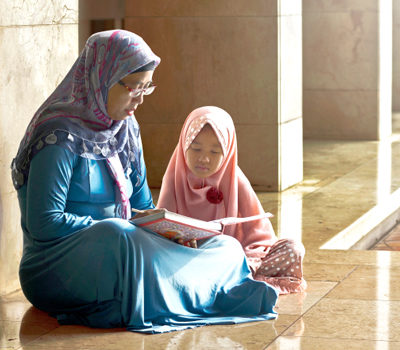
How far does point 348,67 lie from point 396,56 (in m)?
4.53

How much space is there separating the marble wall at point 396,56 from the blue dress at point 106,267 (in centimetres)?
1232

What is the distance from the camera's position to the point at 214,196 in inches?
201

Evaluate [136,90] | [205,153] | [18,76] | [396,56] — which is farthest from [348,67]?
[136,90]

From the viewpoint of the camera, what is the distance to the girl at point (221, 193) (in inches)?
194

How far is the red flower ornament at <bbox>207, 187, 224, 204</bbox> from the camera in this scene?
512 cm

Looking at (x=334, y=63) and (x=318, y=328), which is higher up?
(x=334, y=63)

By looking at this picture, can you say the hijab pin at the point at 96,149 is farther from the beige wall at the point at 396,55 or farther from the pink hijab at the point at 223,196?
the beige wall at the point at 396,55

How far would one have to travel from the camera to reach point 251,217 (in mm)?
4789

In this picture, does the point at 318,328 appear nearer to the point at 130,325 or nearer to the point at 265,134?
the point at 130,325

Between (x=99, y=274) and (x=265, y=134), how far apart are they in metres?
4.66

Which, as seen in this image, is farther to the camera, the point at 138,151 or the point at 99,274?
the point at 138,151

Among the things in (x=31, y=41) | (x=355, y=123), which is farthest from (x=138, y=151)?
(x=355, y=123)

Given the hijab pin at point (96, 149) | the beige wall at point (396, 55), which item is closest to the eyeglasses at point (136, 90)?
the hijab pin at point (96, 149)

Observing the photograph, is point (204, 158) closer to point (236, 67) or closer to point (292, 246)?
point (292, 246)
